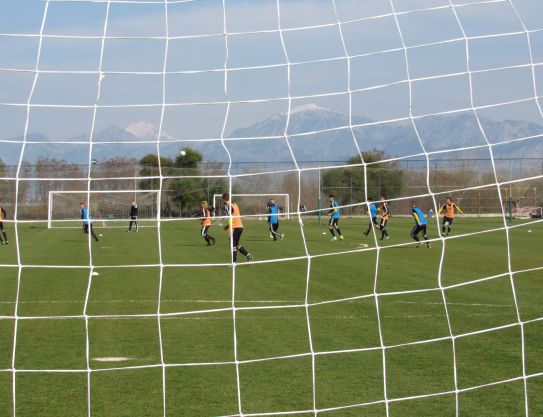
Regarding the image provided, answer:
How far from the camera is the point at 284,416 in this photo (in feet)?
22.5

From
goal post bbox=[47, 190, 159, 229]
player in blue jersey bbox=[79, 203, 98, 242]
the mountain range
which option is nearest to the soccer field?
player in blue jersey bbox=[79, 203, 98, 242]

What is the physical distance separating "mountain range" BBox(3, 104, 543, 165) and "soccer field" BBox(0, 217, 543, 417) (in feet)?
2.92

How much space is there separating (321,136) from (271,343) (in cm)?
259

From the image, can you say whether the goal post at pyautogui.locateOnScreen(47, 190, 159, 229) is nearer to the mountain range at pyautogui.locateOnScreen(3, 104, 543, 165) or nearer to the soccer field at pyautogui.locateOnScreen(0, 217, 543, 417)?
the soccer field at pyautogui.locateOnScreen(0, 217, 543, 417)

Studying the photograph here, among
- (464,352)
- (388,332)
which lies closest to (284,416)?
(464,352)

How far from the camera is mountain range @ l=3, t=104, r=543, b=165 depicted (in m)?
7.08

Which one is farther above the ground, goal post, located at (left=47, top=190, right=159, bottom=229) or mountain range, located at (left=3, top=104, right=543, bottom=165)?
goal post, located at (left=47, top=190, right=159, bottom=229)

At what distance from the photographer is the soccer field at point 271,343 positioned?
7.01 metres

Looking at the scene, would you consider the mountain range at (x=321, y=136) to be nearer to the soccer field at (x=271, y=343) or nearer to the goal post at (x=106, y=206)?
the soccer field at (x=271, y=343)

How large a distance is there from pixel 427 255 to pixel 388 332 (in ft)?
45.7

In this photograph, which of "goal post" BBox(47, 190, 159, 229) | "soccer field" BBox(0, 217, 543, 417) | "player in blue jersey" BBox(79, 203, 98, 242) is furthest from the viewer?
"goal post" BBox(47, 190, 159, 229)

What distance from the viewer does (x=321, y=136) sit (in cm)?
820

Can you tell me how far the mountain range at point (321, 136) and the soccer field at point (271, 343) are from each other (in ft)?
2.92

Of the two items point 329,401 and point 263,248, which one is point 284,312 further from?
point 263,248
